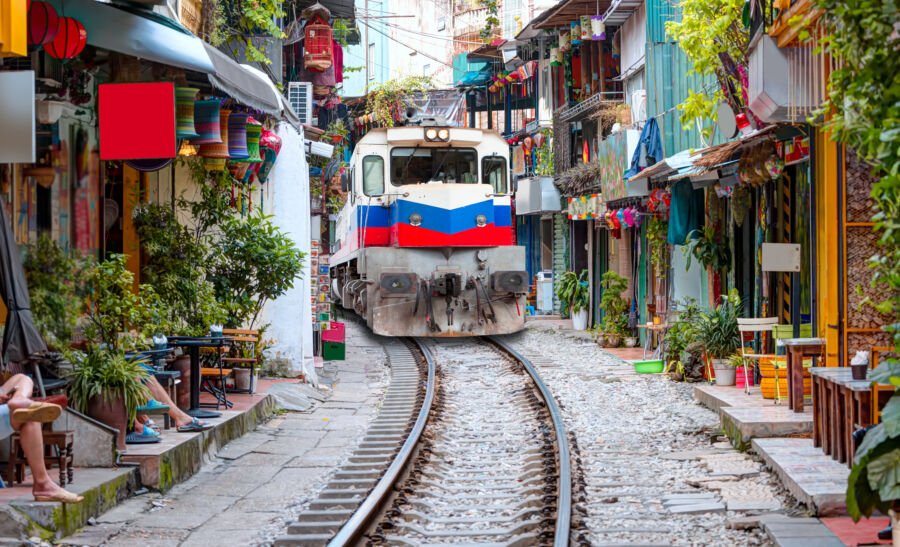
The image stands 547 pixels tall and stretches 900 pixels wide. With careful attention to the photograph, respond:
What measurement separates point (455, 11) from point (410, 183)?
2116cm

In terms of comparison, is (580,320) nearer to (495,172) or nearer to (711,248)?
(495,172)

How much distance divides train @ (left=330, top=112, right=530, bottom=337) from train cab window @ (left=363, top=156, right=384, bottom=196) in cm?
2

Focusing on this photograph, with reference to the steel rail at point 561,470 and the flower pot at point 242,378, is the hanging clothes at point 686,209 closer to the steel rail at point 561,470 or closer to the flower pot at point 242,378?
the steel rail at point 561,470

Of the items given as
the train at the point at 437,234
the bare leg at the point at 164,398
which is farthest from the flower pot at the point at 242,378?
the train at the point at 437,234

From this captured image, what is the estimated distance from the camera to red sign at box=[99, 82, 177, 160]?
759 cm

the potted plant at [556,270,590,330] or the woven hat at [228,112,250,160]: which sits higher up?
the woven hat at [228,112,250,160]

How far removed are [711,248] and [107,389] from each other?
27.4ft

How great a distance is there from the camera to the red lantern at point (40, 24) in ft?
22.8

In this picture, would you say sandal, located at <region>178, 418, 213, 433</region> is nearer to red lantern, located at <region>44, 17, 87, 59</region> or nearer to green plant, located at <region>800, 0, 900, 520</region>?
red lantern, located at <region>44, 17, 87, 59</region>

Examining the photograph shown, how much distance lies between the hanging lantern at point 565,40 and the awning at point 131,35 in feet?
55.3

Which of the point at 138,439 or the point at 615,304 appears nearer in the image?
the point at 138,439

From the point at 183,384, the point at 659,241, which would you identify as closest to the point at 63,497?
the point at 183,384

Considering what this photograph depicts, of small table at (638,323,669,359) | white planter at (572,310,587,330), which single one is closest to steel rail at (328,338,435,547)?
small table at (638,323,669,359)

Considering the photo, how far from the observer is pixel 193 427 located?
8367 millimetres
